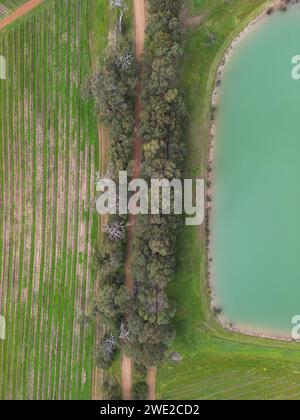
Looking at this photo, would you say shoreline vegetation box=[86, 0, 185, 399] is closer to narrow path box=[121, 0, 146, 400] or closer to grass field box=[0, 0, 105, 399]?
narrow path box=[121, 0, 146, 400]

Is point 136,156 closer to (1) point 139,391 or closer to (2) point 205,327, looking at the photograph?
(2) point 205,327

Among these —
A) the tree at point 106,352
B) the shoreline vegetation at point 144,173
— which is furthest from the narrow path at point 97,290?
the tree at point 106,352

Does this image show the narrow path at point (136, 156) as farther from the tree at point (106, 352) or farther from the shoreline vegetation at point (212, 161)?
the shoreline vegetation at point (212, 161)

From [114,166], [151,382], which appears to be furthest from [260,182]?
[151,382]

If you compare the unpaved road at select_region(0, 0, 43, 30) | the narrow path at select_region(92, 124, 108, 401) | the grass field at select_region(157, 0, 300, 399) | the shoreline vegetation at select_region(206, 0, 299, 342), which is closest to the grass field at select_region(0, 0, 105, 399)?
the narrow path at select_region(92, 124, 108, 401)

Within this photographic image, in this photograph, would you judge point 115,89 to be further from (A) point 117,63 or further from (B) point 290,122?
(B) point 290,122

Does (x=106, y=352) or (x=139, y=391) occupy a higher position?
(x=106, y=352)
